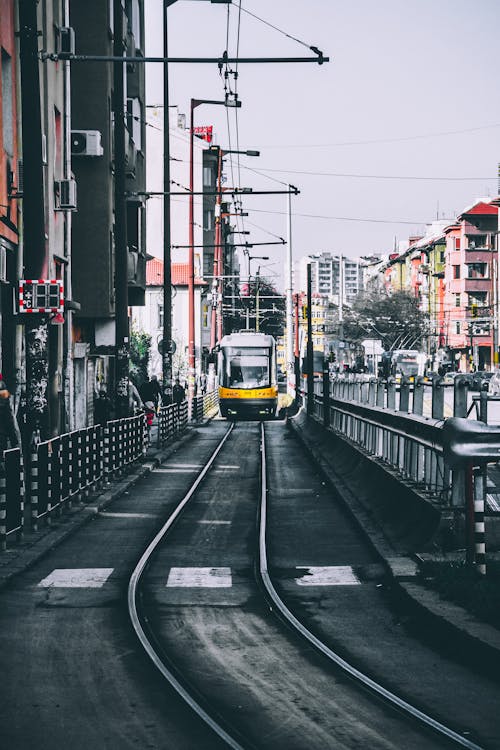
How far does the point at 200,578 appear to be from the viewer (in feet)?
43.4

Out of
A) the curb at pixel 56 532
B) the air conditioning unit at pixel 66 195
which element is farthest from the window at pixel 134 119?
the curb at pixel 56 532

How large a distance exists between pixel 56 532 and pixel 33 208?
4.06 meters

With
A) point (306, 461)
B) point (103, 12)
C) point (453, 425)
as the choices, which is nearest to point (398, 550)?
point (453, 425)

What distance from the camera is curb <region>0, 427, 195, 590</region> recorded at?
A: 13.7 metres

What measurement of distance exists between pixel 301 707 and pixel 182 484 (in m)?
18.0

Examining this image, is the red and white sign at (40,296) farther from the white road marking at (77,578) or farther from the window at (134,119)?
the window at (134,119)

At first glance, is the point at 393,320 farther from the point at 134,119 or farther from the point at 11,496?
the point at 11,496

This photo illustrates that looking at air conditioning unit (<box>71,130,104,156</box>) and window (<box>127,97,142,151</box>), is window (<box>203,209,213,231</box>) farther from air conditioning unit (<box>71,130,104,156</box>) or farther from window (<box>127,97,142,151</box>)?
air conditioning unit (<box>71,130,104,156</box>)

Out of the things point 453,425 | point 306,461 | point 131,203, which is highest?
point 131,203

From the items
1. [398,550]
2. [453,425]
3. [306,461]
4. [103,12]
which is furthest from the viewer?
[103,12]

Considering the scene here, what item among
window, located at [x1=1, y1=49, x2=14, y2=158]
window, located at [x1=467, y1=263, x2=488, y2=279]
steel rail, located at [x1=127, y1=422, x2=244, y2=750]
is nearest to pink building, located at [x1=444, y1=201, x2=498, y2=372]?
window, located at [x1=467, y1=263, x2=488, y2=279]

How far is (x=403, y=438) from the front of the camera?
722 inches

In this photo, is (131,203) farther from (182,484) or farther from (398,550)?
(398,550)

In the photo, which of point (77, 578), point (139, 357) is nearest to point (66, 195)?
point (77, 578)
